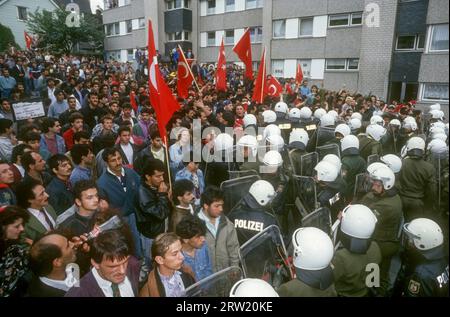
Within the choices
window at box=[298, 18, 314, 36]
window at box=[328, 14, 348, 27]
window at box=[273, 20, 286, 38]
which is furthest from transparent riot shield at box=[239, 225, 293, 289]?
window at box=[273, 20, 286, 38]

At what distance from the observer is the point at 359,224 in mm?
2982

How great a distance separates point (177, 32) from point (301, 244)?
28.7 meters

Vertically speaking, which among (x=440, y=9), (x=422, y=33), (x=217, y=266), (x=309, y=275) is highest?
(x=440, y=9)

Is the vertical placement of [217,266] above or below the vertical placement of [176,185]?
below

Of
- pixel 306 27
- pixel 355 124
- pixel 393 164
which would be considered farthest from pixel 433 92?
pixel 393 164

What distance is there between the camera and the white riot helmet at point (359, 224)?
117 inches

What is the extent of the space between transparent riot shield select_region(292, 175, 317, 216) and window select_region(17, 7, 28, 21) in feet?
133

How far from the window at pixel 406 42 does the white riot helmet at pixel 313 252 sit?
19342mm

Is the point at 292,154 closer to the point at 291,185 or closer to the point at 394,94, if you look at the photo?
the point at 291,185

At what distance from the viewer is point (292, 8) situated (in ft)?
74.7

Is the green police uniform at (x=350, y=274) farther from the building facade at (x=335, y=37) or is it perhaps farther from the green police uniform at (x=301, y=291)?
the building facade at (x=335, y=37)

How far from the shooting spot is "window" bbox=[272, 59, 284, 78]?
2423cm

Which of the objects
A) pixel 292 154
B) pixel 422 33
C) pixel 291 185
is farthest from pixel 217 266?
pixel 422 33

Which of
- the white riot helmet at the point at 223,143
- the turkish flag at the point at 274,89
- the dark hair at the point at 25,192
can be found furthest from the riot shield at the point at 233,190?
the turkish flag at the point at 274,89
